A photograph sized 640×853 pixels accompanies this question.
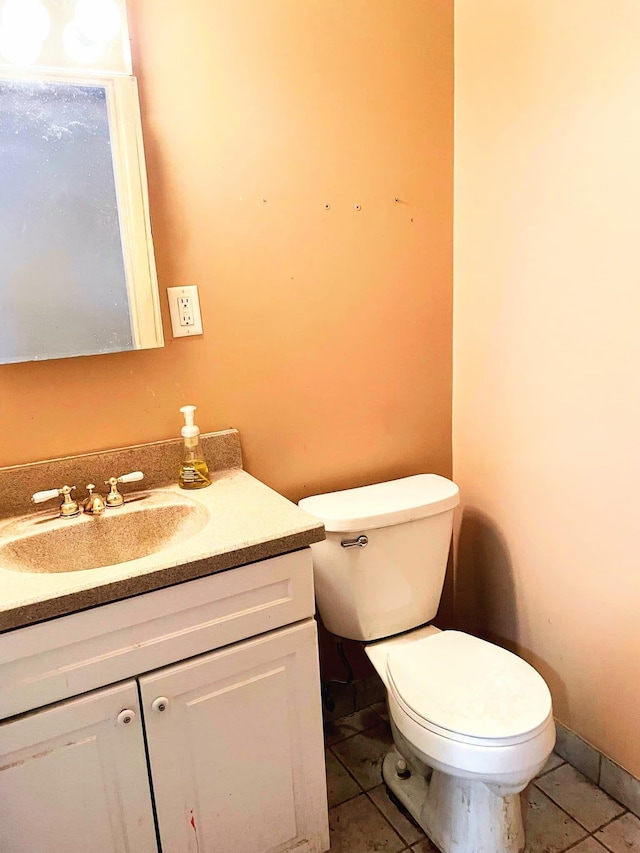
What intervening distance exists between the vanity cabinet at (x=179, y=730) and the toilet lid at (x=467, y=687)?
24 centimetres

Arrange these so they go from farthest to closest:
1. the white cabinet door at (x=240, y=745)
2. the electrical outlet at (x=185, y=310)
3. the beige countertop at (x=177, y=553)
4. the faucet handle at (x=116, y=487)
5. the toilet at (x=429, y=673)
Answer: the electrical outlet at (x=185, y=310)
the faucet handle at (x=116, y=487)
the toilet at (x=429, y=673)
the white cabinet door at (x=240, y=745)
the beige countertop at (x=177, y=553)

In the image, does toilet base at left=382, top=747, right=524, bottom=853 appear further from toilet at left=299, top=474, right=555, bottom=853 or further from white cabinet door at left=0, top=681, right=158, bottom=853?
white cabinet door at left=0, top=681, right=158, bottom=853

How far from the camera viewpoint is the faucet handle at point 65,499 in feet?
4.13

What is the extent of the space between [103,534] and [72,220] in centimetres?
65

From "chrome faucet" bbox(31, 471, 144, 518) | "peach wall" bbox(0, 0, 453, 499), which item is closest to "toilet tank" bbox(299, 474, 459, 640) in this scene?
"peach wall" bbox(0, 0, 453, 499)

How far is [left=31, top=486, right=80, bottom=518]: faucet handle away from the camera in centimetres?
126

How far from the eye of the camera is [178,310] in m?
1.44

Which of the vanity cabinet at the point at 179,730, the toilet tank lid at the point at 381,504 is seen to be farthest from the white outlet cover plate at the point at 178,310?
the vanity cabinet at the point at 179,730

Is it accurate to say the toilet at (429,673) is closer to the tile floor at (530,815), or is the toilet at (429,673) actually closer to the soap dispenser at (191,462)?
the tile floor at (530,815)

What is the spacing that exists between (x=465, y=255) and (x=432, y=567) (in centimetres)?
86

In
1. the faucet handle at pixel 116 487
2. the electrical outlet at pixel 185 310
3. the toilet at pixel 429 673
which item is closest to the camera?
the toilet at pixel 429 673

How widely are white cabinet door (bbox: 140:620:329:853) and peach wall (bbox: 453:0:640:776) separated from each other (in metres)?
0.71

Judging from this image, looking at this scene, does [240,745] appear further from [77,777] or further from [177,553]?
[177,553]

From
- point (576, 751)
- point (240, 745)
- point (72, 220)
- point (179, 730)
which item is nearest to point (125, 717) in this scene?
point (179, 730)
